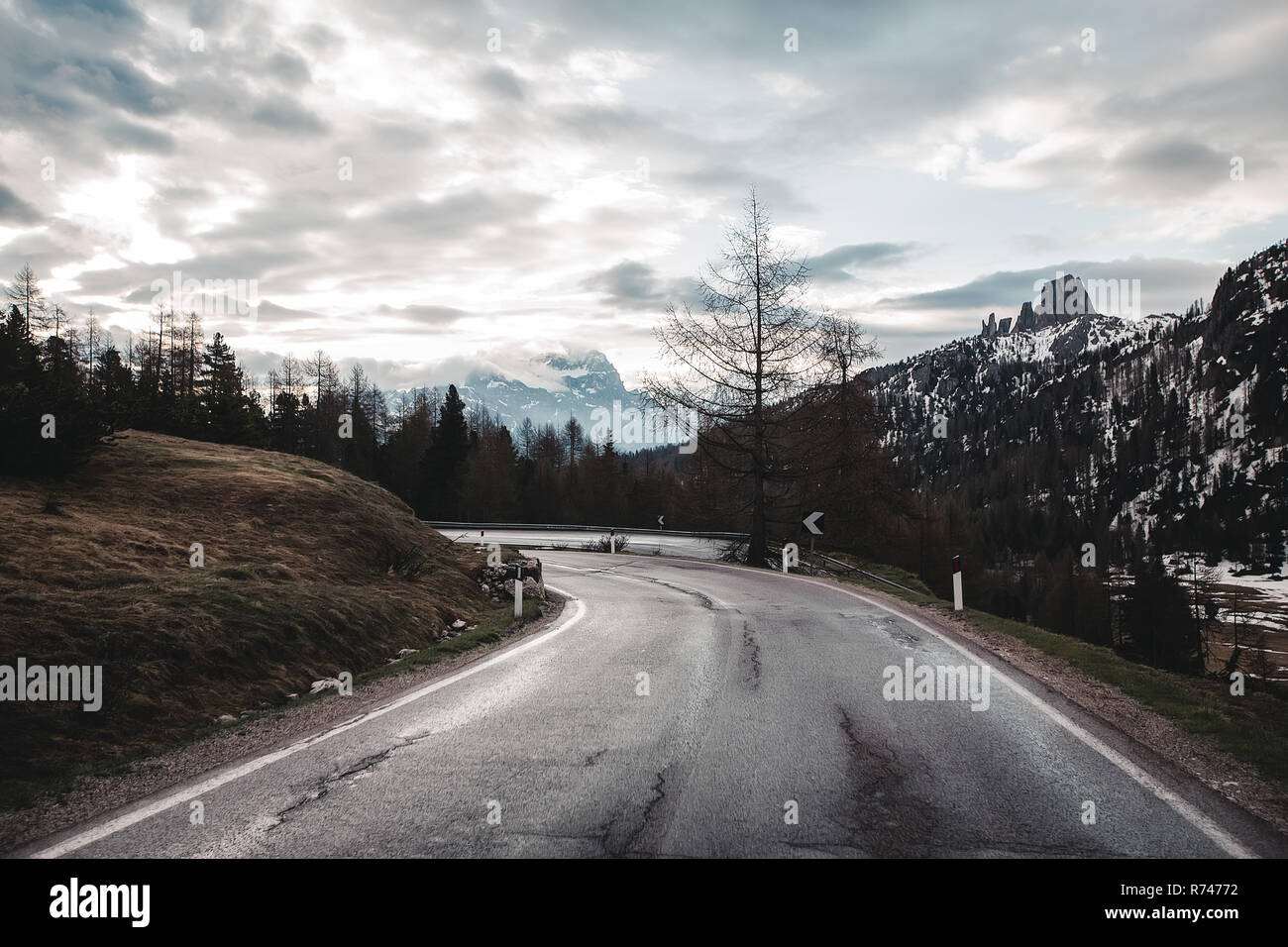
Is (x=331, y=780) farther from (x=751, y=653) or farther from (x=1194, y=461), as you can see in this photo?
(x=1194, y=461)

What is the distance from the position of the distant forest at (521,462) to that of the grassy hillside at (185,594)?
2.18 m

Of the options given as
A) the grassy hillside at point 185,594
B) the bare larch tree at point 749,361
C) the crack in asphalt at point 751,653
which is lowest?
the crack in asphalt at point 751,653

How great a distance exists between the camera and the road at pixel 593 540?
99.5 feet

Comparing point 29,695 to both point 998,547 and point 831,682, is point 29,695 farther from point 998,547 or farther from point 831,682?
point 998,547

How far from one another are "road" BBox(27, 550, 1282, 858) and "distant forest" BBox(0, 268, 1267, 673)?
11.6 m

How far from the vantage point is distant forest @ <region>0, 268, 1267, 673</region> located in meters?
19.9

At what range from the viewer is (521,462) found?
7631 centimetres

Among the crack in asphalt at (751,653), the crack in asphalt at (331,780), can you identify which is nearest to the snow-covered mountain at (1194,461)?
the crack in asphalt at (751,653)

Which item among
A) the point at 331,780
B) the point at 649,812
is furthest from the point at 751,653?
the point at 331,780

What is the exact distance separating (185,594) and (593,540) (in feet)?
86.3

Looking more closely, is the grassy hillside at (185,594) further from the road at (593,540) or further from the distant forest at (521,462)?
the road at (593,540)

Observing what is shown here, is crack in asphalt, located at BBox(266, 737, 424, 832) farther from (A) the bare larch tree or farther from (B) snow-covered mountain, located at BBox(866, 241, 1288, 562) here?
(B) snow-covered mountain, located at BBox(866, 241, 1288, 562)
